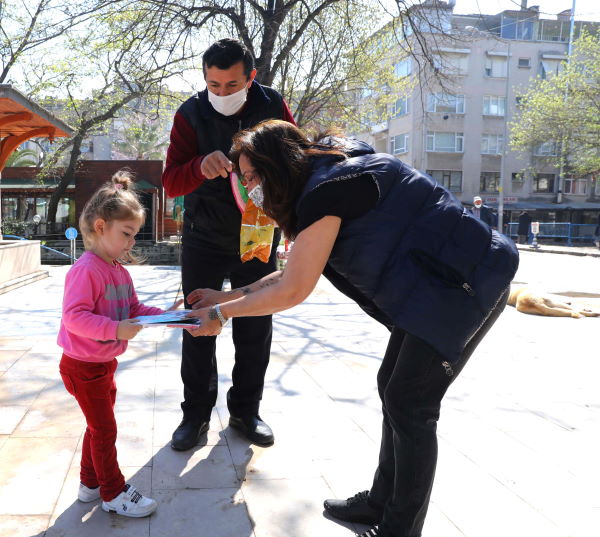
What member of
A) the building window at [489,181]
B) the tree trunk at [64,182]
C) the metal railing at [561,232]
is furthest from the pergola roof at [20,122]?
the building window at [489,181]

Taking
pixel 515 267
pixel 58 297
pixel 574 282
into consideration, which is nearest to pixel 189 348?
pixel 515 267

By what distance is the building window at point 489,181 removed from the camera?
4291 centimetres

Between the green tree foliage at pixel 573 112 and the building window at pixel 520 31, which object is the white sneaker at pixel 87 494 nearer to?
the green tree foliage at pixel 573 112

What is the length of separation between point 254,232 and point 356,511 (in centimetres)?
131

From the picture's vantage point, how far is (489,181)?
142 ft

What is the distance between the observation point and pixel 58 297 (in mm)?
8375

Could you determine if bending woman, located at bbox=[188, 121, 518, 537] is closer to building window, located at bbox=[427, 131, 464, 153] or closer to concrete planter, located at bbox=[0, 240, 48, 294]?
concrete planter, located at bbox=[0, 240, 48, 294]

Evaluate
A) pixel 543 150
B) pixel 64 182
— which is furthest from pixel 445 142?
pixel 64 182

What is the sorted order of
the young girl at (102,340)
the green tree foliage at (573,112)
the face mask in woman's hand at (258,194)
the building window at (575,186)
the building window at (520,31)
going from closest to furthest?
the face mask in woman's hand at (258,194) < the young girl at (102,340) < the green tree foliage at (573,112) < the building window at (520,31) < the building window at (575,186)

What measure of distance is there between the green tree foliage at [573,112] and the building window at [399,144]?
882 cm

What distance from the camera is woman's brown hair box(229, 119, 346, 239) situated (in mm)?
1910

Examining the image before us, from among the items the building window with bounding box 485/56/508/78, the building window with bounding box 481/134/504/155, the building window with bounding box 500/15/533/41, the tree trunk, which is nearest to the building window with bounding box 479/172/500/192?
the building window with bounding box 481/134/504/155

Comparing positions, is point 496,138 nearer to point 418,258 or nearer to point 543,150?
point 543,150

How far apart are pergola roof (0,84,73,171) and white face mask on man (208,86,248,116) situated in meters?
6.56
